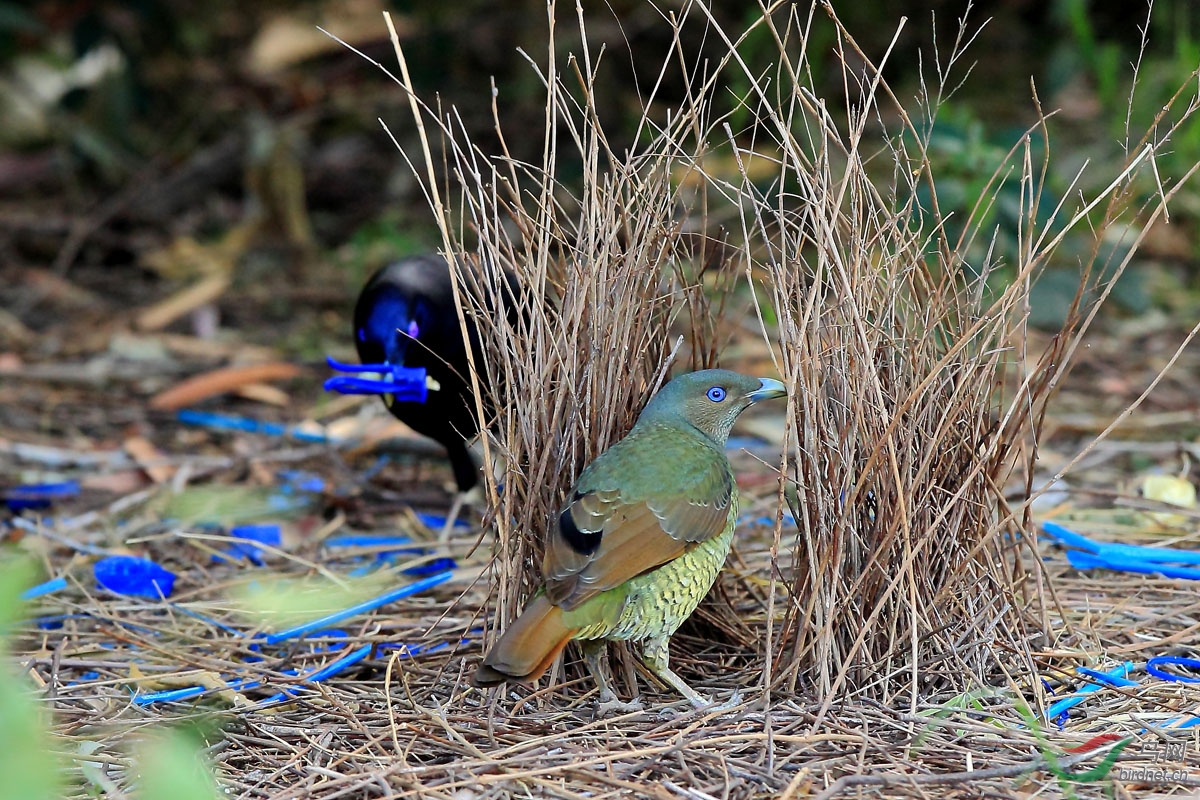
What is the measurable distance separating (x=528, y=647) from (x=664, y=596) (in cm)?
30

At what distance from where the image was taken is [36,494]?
4.26m

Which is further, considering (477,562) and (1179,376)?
(1179,376)

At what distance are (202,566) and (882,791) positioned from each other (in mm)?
2217

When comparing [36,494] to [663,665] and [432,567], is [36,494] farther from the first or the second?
[663,665]

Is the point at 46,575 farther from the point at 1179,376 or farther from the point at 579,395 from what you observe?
the point at 1179,376

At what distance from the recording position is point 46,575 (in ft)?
11.6

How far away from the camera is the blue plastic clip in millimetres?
3258

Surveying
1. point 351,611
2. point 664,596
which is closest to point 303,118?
point 351,611

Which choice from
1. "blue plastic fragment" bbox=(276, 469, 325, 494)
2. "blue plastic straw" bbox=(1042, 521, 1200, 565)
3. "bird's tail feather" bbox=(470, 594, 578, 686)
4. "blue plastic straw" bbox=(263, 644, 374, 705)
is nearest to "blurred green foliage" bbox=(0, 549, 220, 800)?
"bird's tail feather" bbox=(470, 594, 578, 686)

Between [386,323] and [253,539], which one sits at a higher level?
[386,323]

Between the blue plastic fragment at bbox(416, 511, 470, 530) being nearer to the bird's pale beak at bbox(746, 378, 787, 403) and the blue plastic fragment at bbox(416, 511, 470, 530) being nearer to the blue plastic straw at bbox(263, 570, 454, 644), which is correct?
the blue plastic straw at bbox(263, 570, 454, 644)

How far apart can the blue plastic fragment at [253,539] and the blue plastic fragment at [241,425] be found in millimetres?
798

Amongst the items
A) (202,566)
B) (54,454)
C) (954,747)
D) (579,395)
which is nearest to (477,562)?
(202,566)

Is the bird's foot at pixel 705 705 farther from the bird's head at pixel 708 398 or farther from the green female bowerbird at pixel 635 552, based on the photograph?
the bird's head at pixel 708 398
